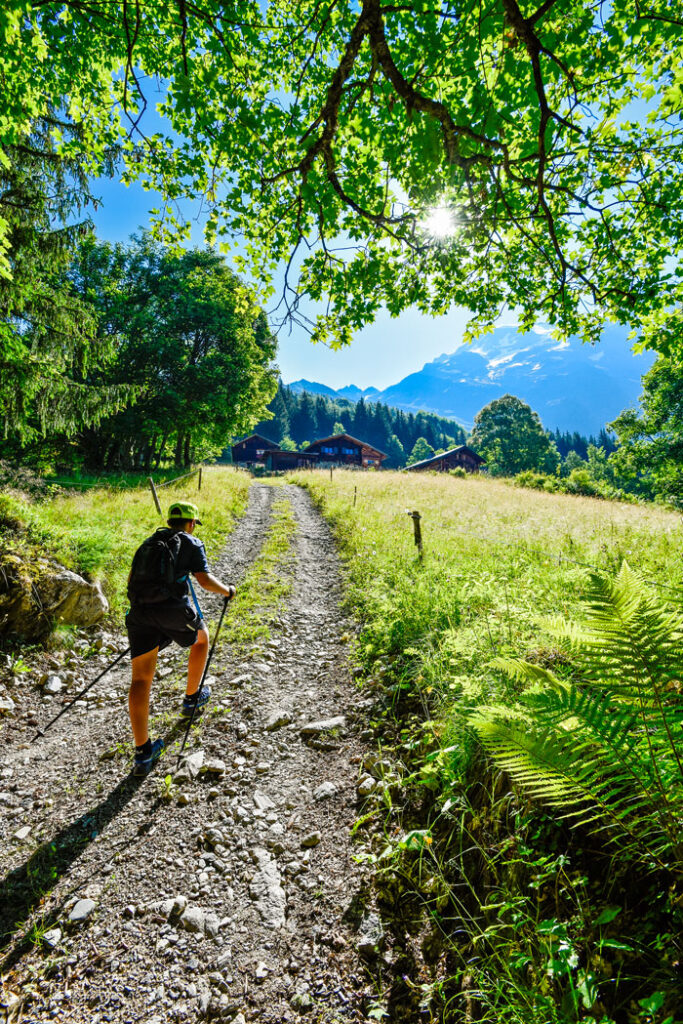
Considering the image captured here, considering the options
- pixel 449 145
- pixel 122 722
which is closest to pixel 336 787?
pixel 122 722

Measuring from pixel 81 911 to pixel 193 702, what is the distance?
191 cm

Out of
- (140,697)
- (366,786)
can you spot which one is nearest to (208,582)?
(140,697)

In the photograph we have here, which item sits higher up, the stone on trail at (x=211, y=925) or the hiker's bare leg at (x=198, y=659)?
the hiker's bare leg at (x=198, y=659)

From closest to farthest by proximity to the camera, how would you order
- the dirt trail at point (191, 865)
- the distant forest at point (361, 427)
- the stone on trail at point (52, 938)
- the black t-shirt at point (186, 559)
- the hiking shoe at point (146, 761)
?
the dirt trail at point (191, 865) → the stone on trail at point (52, 938) → the hiking shoe at point (146, 761) → the black t-shirt at point (186, 559) → the distant forest at point (361, 427)

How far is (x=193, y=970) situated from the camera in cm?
221

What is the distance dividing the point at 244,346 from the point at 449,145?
22.0 m

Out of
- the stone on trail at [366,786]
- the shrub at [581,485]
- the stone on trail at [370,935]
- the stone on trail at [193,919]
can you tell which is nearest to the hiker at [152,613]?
the stone on trail at [193,919]

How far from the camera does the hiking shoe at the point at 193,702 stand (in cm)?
435

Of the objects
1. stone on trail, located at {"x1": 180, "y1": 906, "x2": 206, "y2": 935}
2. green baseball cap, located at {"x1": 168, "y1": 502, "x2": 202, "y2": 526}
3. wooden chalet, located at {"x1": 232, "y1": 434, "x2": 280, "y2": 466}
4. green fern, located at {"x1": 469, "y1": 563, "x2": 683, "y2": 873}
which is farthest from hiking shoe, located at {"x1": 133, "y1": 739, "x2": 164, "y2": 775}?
wooden chalet, located at {"x1": 232, "y1": 434, "x2": 280, "y2": 466}

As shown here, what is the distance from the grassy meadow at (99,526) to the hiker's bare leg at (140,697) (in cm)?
311

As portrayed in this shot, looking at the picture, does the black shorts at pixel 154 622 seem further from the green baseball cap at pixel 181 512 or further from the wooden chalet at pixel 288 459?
the wooden chalet at pixel 288 459

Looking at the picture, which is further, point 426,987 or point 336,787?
point 336,787

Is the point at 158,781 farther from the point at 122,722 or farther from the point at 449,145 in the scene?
the point at 449,145

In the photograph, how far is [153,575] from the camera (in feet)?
12.1
